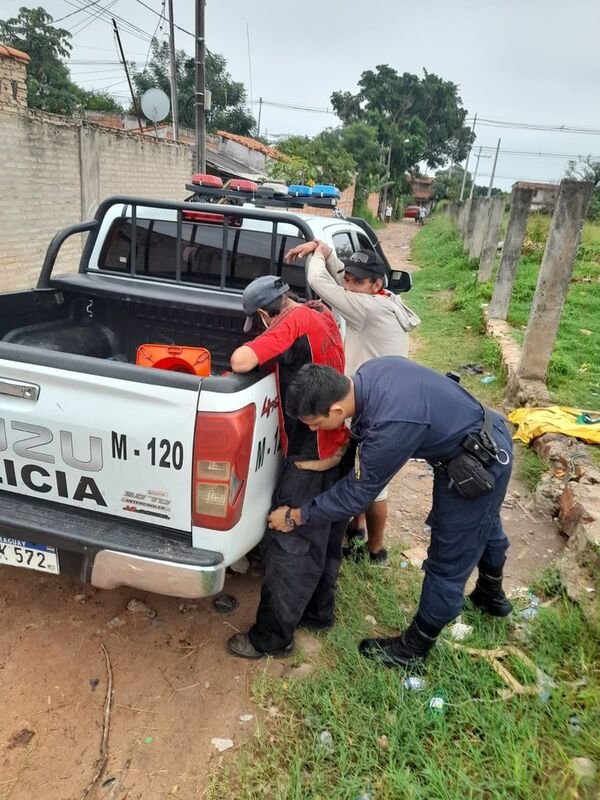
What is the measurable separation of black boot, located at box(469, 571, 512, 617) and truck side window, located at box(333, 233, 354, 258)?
2362mm

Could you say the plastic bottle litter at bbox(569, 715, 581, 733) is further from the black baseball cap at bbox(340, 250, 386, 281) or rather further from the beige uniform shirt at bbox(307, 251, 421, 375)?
the black baseball cap at bbox(340, 250, 386, 281)

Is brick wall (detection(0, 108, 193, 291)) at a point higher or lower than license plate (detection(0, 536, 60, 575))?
higher

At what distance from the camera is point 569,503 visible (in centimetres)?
368

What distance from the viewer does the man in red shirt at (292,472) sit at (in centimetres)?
234

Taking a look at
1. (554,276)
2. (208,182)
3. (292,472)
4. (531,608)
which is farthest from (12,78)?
(531,608)

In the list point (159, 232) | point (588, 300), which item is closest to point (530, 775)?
point (159, 232)

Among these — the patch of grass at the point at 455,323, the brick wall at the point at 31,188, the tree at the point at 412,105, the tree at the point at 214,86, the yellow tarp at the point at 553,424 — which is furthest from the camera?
the tree at the point at 412,105

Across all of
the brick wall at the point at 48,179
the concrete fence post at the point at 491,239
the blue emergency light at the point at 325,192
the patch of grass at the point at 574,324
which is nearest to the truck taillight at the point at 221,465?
the blue emergency light at the point at 325,192

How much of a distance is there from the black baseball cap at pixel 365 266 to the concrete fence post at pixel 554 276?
3247 mm

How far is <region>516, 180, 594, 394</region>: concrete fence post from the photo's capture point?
5324 millimetres

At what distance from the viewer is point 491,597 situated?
8.96 ft

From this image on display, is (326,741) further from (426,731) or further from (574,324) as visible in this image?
(574,324)

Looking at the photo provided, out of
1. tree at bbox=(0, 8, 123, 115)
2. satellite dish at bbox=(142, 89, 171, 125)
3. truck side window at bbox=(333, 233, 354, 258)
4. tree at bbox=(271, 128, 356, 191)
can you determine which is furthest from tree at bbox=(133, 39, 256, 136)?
truck side window at bbox=(333, 233, 354, 258)

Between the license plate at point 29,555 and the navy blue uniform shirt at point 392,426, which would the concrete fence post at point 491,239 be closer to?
the navy blue uniform shirt at point 392,426
